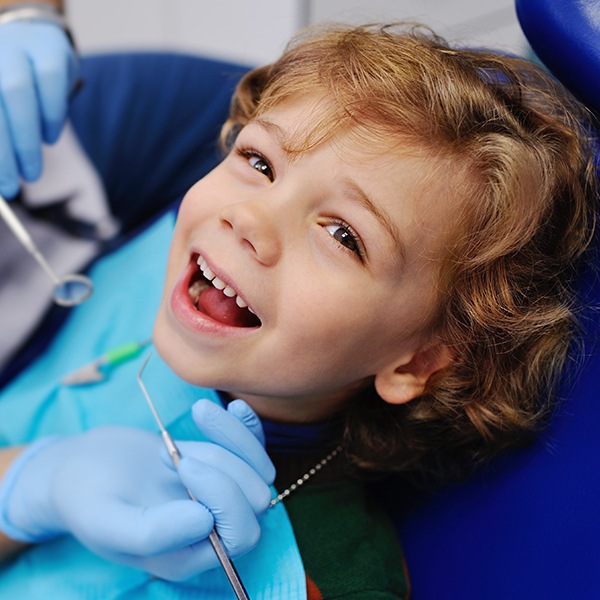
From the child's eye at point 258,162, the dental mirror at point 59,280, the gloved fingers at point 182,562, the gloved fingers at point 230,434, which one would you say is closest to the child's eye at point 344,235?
the child's eye at point 258,162

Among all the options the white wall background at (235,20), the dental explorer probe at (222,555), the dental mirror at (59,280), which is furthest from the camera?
the white wall background at (235,20)

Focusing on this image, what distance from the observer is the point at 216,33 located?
6.99 ft

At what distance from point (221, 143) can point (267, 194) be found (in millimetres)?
289

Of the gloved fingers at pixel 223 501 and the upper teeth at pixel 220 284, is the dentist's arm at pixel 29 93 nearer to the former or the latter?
the upper teeth at pixel 220 284

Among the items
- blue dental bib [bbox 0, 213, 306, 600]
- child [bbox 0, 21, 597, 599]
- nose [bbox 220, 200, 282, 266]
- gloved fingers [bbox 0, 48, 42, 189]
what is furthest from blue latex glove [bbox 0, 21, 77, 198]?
nose [bbox 220, 200, 282, 266]

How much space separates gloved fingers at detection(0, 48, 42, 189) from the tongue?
1.39 feet

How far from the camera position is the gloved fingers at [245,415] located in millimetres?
792

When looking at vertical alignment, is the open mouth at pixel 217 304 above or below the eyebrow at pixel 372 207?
below

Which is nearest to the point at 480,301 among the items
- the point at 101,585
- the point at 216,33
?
the point at 101,585

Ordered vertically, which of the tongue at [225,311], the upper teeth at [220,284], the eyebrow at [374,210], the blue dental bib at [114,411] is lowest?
the blue dental bib at [114,411]

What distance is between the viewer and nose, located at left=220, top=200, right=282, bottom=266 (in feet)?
2.47

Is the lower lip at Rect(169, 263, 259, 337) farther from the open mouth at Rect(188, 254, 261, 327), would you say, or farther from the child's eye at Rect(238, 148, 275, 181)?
the child's eye at Rect(238, 148, 275, 181)

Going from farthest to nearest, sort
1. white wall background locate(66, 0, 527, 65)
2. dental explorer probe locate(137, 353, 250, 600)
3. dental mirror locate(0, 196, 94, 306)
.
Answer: white wall background locate(66, 0, 527, 65) < dental mirror locate(0, 196, 94, 306) < dental explorer probe locate(137, 353, 250, 600)

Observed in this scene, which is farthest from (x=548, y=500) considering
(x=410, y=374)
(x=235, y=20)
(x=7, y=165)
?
(x=235, y=20)
